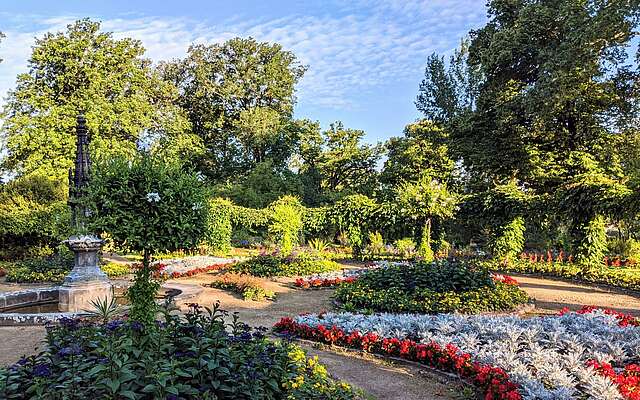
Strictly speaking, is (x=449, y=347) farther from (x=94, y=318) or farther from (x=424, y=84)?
(x=424, y=84)

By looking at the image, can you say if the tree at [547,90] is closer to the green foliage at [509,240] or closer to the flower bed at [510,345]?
the green foliage at [509,240]

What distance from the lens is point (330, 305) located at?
9438 millimetres

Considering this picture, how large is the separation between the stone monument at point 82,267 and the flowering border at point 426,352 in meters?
3.82

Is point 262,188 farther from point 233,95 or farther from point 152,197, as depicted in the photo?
point 152,197

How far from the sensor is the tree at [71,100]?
2316 centimetres

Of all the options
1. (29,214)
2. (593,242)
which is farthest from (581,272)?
(29,214)

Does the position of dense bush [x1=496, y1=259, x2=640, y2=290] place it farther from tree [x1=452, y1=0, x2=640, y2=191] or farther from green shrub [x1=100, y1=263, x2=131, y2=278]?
green shrub [x1=100, y1=263, x2=131, y2=278]

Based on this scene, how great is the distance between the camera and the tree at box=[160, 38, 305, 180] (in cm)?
3475

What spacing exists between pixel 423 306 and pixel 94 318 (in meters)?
5.67

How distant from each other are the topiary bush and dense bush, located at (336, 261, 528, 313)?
4308mm

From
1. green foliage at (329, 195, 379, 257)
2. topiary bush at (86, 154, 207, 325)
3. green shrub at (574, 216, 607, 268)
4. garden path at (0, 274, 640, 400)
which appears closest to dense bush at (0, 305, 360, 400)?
garden path at (0, 274, 640, 400)

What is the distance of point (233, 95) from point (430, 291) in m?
29.3

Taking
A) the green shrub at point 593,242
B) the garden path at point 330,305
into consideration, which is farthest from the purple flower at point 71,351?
the green shrub at point 593,242

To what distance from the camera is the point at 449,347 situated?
5441 millimetres
